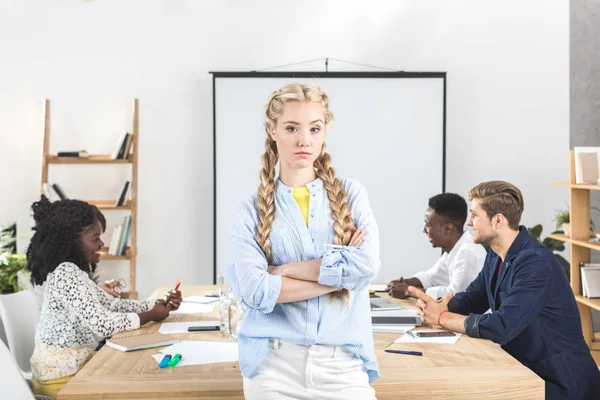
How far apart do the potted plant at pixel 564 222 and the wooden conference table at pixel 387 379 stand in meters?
2.72

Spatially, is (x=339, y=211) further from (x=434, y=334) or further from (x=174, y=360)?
(x=434, y=334)

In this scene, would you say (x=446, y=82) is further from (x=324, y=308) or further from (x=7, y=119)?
(x=324, y=308)

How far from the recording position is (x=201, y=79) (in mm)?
5281

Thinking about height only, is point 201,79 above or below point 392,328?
above

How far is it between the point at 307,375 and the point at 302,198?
0.41 metres

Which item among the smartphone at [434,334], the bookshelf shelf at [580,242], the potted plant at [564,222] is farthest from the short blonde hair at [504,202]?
the potted plant at [564,222]

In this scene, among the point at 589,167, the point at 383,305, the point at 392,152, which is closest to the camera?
the point at 383,305

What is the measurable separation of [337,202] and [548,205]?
421 centimetres

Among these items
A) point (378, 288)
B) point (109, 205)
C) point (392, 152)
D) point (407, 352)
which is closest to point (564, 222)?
point (392, 152)

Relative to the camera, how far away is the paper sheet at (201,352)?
7.33 feet

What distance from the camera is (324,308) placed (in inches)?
62.7

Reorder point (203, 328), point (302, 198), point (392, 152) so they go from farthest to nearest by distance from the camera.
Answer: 1. point (392, 152)
2. point (203, 328)
3. point (302, 198)

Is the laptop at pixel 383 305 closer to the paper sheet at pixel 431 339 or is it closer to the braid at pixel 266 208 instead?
the paper sheet at pixel 431 339

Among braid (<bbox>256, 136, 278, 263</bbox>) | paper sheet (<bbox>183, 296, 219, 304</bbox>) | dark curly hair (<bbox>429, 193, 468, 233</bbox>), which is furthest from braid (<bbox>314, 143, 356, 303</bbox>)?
dark curly hair (<bbox>429, 193, 468, 233</bbox>)
